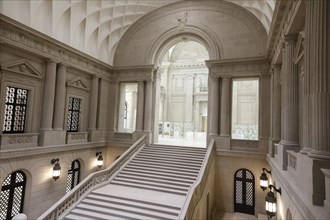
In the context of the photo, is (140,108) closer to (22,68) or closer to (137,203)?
(22,68)

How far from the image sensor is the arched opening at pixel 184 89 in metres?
25.8

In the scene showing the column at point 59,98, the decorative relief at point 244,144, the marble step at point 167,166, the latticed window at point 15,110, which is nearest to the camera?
the latticed window at point 15,110

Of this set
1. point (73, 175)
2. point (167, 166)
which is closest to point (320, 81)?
point (167, 166)

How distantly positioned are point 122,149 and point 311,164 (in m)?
13.5

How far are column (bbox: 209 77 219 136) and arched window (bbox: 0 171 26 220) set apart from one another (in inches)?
429

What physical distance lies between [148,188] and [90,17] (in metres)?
11.1

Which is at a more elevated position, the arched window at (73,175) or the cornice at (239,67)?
the cornice at (239,67)

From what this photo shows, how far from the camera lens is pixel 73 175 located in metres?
13.9

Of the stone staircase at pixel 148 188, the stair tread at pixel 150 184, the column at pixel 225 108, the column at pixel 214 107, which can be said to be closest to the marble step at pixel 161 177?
the stone staircase at pixel 148 188

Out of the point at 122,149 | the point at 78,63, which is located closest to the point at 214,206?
the point at 122,149

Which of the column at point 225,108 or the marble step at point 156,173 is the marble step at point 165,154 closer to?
the marble step at point 156,173

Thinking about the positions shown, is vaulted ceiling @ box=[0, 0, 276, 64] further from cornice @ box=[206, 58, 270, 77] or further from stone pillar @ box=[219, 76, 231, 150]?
stone pillar @ box=[219, 76, 231, 150]

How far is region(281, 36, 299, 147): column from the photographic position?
25.3ft

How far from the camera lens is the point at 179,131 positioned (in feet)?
82.4
